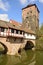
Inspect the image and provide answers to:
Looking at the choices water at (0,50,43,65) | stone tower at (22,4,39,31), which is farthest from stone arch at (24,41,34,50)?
water at (0,50,43,65)

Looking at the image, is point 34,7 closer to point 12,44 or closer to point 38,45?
point 38,45

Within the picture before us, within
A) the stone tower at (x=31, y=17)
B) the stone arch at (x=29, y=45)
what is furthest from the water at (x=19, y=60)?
the stone tower at (x=31, y=17)

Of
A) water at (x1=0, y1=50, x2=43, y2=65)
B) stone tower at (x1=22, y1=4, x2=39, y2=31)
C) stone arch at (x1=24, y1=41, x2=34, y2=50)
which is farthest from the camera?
stone tower at (x1=22, y1=4, x2=39, y2=31)

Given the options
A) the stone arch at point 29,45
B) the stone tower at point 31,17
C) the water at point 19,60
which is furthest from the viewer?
the stone tower at point 31,17

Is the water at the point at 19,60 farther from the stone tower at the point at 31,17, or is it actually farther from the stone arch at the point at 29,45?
the stone tower at the point at 31,17

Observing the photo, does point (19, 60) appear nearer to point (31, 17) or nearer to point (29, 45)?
point (29, 45)

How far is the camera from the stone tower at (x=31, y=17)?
5119 cm

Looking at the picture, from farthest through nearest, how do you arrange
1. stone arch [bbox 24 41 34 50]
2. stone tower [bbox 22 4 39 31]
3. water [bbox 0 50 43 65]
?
1. stone tower [bbox 22 4 39 31]
2. stone arch [bbox 24 41 34 50]
3. water [bbox 0 50 43 65]

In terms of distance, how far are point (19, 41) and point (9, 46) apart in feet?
16.0

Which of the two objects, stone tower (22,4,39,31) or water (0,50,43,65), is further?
stone tower (22,4,39,31)


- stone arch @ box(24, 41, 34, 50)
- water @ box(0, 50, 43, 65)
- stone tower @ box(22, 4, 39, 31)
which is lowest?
water @ box(0, 50, 43, 65)

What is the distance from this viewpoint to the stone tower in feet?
168

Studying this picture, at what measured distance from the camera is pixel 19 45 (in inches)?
1267

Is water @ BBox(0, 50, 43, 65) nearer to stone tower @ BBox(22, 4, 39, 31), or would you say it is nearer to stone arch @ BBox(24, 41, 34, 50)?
stone arch @ BBox(24, 41, 34, 50)
